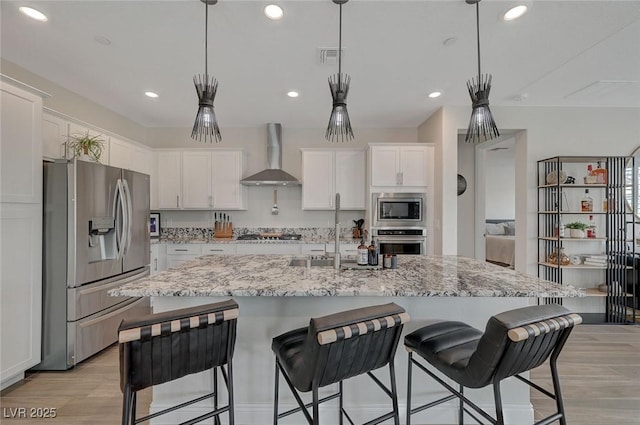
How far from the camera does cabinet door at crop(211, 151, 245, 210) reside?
4492mm

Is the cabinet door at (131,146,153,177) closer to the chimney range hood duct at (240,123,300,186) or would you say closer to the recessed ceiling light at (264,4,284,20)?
the chimney range hood duct at (240,123,300,186)

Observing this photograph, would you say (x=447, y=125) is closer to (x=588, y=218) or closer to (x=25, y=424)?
(x=588, y=218)

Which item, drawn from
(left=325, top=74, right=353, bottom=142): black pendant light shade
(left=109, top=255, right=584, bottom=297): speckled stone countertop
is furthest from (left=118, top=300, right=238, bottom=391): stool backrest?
(left=325, top=74, right=353, bottom=142): black pendant light shade

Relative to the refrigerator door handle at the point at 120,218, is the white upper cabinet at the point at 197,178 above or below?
above

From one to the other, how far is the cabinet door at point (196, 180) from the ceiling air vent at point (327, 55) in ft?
8.30

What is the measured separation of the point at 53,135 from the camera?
2.82 meters

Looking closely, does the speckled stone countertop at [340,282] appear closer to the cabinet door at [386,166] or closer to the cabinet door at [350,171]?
the cabinet door at [386,166]

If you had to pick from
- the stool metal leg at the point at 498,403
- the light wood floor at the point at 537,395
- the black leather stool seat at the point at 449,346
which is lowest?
the light wood floor at the point at 537,395

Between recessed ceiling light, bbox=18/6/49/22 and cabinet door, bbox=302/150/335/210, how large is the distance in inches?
117

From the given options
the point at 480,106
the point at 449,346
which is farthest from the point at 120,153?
the point at 449,346

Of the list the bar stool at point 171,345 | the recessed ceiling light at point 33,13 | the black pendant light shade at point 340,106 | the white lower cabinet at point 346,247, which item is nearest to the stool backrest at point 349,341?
the bar stool at point 171,345

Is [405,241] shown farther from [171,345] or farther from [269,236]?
[171,345]

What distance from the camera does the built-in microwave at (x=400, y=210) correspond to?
4062 millimetres

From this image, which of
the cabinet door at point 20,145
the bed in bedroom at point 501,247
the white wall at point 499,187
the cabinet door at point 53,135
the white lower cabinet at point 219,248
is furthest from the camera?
the white wall at point 499,187
